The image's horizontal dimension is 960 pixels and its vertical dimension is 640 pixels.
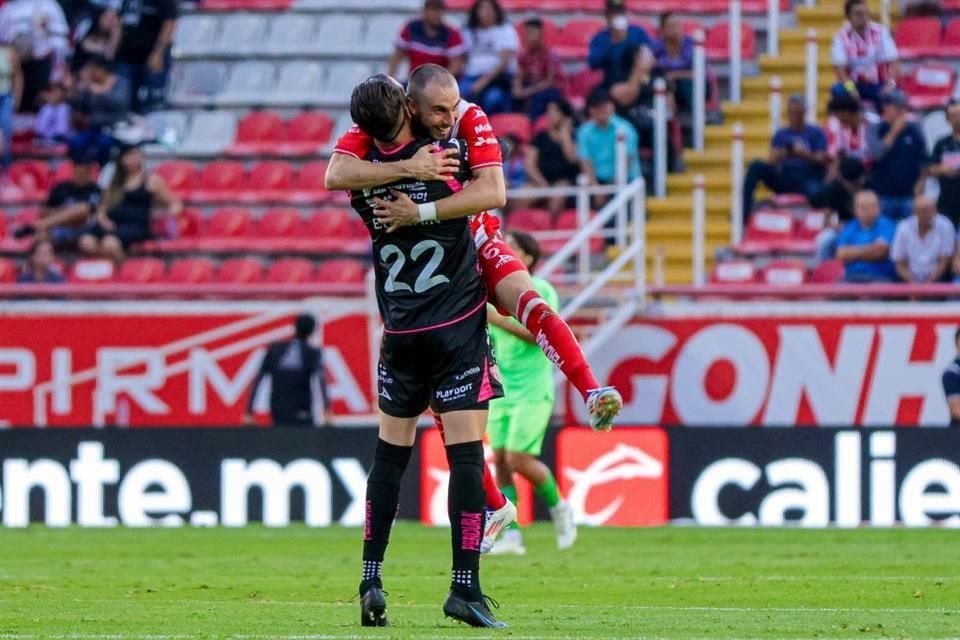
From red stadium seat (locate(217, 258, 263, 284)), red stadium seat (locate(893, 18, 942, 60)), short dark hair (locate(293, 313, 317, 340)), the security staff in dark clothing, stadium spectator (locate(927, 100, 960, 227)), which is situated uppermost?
red stadium seat (locate(893, 18, 942, 60))

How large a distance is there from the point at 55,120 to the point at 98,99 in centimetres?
71

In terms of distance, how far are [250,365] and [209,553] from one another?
6239mm

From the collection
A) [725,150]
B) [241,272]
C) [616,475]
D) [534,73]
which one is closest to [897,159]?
[725,150]

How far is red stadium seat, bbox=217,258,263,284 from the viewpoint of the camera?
22.7 metres

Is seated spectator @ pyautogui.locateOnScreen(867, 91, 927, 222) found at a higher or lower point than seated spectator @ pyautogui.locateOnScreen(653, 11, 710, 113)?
lower

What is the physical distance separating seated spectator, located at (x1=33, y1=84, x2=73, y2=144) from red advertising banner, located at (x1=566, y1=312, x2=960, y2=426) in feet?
24.5

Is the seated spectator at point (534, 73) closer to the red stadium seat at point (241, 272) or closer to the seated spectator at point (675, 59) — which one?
the seated spectator at point (675, 59)

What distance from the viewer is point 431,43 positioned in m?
23.2

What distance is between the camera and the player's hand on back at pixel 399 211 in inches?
345

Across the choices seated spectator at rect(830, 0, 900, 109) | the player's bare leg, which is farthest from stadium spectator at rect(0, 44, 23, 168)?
the player's bare leg

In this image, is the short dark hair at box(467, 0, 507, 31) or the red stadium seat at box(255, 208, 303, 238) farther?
the short dark hair at box(467, 0, 507, 31)

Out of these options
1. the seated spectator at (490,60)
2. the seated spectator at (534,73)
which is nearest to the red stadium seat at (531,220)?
the seated spectator at (534,73)

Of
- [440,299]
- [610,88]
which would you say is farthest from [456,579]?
[610,88]

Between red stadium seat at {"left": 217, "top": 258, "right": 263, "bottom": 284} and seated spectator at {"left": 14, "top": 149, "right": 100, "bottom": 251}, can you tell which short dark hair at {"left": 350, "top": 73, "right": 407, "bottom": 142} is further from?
seated spectator at {"left": 14, "top": 149, "right": 100, "bottom": 251}
